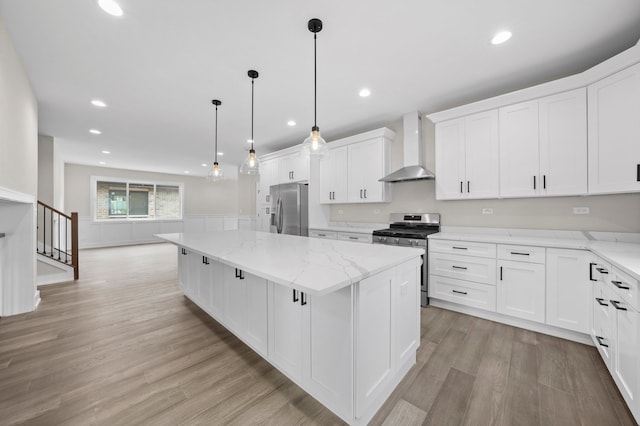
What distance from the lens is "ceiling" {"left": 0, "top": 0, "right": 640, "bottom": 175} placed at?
1.79m

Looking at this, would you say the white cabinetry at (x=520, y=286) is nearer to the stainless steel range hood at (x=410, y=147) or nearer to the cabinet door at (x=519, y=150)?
the cabinet door at (x=519, y=150)

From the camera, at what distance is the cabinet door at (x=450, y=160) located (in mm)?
3055

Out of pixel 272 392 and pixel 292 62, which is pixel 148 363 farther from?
pixel 292 62

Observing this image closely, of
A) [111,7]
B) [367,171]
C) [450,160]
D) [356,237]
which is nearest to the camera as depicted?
[111,7]

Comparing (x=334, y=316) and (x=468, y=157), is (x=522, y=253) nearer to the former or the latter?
(x=468, y=157)

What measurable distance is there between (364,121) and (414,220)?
1749 millimetres

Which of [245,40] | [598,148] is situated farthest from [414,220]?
[245,40]

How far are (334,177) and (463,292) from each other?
260cm

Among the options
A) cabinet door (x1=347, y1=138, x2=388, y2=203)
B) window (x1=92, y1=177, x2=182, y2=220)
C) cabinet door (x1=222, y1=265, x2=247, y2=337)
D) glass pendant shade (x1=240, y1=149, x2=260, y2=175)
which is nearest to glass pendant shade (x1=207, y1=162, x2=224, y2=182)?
glass pendant shade (x1=240, y1=149, x2=260, y2=175)

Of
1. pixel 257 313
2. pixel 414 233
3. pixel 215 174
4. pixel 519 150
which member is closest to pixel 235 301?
pixel 257 313

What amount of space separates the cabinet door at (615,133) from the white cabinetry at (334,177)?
285 centimetres

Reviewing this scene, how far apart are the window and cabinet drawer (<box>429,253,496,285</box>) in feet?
30.4

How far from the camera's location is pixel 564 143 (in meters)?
2.43

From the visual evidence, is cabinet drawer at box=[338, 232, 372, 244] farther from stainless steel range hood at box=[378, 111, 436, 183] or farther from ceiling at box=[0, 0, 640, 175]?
ceiling at box=[0, 0, 640, 175]
